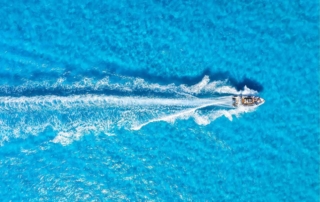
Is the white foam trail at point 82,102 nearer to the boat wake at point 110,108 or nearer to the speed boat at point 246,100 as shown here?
the boat wake at point 110,108

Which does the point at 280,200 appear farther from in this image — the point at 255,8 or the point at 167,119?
the point at 255,8

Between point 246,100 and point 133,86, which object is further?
point 133,86

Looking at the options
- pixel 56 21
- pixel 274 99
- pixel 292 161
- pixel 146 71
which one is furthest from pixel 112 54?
pixel 292 161

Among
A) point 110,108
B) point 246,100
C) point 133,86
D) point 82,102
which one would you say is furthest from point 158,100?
point 246,100

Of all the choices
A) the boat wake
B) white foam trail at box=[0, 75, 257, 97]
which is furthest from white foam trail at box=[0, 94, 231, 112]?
white foam trail at box=[0, 75, 257, 97]

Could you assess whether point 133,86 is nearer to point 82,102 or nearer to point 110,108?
point 110,108

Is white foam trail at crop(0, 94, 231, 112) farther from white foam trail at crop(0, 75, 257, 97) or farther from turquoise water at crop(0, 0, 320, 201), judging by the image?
white foam trail at crop(0, 75, 257, 97)

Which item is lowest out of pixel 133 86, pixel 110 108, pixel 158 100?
pixel 110 108
